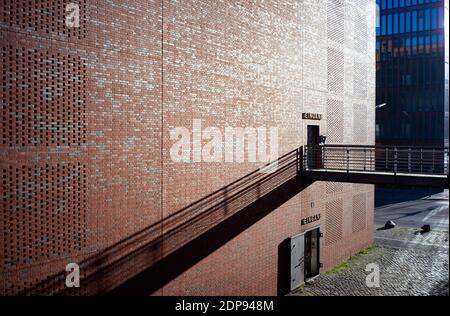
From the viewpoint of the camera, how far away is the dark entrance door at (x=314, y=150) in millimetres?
17641

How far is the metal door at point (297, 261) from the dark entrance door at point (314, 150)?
10.4 ft

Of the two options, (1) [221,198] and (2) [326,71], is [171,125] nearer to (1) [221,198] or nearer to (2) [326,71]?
(1) [221,198]

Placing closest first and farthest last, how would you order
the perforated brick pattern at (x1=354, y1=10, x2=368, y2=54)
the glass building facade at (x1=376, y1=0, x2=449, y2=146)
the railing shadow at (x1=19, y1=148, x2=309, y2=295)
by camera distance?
the railing shadow at (x1=19, y1=148, x2=309, y2=295) → the perforated brick pattern at (x1=354, y1=10, x2=368, y2=54) → the glass building facade at (x1=376, y1=0, x2=449, y2=146)

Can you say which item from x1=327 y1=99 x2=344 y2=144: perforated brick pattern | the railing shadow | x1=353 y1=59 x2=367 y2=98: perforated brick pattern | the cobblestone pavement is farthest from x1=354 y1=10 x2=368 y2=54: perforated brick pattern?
the cobblestone pavement

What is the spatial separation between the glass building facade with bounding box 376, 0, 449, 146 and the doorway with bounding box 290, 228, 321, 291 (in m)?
37.9

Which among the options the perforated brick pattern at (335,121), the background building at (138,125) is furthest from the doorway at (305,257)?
the perforated brick pattern at (335,121)

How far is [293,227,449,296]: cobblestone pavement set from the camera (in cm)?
1612

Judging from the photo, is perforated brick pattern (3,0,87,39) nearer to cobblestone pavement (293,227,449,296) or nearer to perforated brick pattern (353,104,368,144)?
cobblestone pavement (293,227,449,296)

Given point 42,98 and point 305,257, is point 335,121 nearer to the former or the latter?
point 305,257

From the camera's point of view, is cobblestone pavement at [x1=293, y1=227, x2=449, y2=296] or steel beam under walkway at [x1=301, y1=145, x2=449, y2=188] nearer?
steel beam under walkway at [x1=301, y1=145, x2=449, y2=188]

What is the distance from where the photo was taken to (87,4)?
32.3 ft

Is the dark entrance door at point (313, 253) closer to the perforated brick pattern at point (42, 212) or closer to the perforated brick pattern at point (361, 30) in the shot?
the perforated brick pattern at point (361, 30)

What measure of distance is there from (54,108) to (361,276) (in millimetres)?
14499
